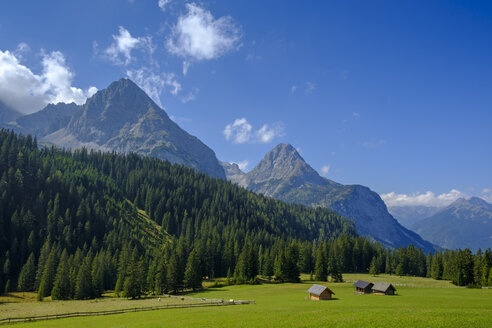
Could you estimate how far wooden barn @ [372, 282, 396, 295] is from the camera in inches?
3177

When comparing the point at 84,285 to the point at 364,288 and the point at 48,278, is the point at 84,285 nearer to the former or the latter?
the point at 48,278

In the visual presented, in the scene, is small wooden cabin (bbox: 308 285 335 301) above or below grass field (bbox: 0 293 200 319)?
above

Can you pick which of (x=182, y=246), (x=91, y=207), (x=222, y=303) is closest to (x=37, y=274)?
(x=182, y=246)

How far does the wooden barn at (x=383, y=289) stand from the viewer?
80.7 m

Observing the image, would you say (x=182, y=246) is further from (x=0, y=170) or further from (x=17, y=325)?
(x=0, y=170)

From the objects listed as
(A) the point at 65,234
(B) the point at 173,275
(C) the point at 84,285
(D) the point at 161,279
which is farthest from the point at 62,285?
(A) the point at 65,234

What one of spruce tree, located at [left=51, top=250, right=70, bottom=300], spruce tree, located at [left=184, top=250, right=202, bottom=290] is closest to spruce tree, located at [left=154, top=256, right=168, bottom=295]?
spruce tree, located at [left=184, top=250, right=202, bottom=290]

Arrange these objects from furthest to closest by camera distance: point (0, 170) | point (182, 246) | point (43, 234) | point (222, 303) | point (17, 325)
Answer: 1. point (0, 170)
2. point (43, 234)
3. point (182, 246)
4. point (222, 303)
5. point (17, 325)

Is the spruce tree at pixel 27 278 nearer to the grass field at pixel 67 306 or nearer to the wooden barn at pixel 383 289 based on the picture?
the grass field at pixel 67 306

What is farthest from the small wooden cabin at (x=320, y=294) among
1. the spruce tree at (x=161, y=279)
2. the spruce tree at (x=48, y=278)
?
the spruce tree at (x=48, y=278)

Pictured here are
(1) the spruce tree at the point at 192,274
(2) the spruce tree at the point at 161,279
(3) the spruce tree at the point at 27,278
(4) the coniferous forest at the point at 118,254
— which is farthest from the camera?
(3) the spruce tree at the point at 27,278

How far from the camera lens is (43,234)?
475 feet

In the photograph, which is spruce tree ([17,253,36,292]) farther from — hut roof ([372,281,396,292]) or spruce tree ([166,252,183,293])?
hut roof ([372,281,396,292])

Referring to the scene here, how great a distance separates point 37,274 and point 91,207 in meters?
66.7
